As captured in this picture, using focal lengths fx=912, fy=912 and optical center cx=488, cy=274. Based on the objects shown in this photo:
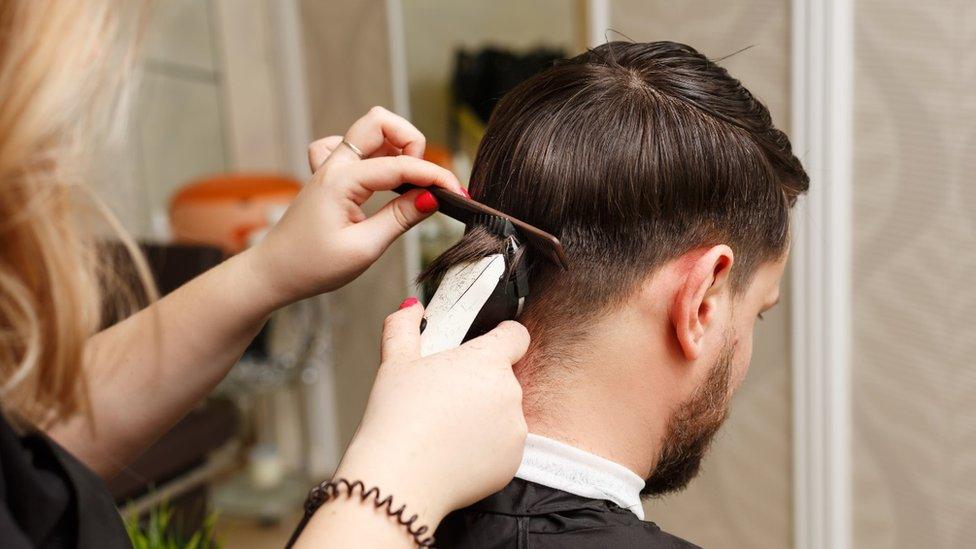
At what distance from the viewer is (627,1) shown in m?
2.24

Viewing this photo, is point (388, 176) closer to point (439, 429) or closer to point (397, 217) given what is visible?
point (397, 217)

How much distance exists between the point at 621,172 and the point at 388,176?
0.79 feet

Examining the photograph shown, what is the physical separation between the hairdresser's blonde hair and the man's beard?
0.63 m

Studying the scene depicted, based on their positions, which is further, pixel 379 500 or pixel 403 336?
pixel 403 336

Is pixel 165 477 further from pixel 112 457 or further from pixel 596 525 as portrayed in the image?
pixel 596 525

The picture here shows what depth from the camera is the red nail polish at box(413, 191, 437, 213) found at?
3.12ft

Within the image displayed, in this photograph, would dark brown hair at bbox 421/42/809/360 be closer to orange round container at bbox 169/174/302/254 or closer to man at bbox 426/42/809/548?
man at bbox 426/42/809/548

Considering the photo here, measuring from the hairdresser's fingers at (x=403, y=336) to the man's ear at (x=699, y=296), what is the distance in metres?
0.28

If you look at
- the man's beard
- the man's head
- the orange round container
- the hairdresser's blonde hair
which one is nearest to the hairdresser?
the hairdresser's blonde hair

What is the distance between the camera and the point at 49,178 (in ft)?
1.98

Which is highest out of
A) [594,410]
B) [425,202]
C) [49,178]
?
[49,178]

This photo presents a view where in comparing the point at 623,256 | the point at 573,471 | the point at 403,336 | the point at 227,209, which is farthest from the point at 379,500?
the point at 227,209

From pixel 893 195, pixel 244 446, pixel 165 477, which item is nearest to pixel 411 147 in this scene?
pixel 893 195

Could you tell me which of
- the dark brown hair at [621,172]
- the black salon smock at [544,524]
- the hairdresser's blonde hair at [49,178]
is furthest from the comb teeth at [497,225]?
the hairdresser's blonde hair at [49,178]
